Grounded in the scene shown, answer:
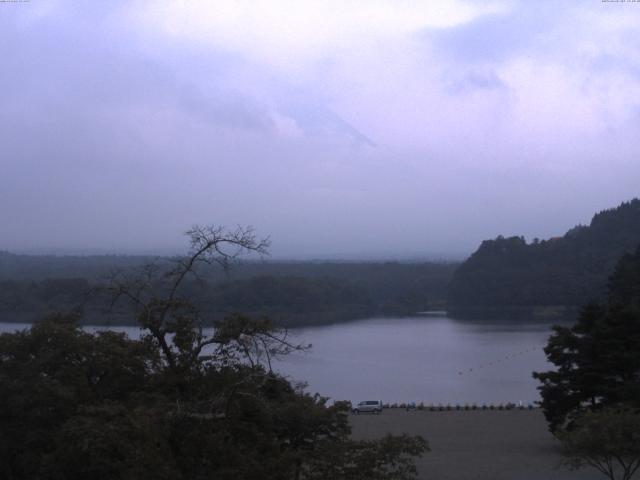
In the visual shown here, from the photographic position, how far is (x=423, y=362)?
21.6 m

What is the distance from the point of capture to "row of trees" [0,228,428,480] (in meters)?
3.55

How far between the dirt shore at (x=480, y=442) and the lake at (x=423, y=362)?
1.76m

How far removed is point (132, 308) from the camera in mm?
4551

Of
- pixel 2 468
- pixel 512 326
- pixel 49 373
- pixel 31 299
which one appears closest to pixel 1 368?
pixel 49 373

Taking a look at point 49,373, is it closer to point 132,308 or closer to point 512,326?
point 132,308

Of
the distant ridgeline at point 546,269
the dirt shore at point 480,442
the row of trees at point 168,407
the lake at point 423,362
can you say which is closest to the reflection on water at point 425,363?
the lake at point 423,362

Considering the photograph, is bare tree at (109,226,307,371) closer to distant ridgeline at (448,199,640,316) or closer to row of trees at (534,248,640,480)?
row of trees at (534,248,640,480)

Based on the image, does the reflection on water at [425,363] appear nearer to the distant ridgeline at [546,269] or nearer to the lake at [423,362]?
the lake at [423,362]

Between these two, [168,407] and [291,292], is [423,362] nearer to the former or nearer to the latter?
[291,292]

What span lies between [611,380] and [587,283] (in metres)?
29.8

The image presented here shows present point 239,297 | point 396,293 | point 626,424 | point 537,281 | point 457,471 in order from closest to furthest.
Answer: point 626,424, point 457,471, point 239,297, point 537,281, point 396,293

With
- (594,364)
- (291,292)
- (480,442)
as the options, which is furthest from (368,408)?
(291,292)

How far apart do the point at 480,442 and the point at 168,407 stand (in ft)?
23.4

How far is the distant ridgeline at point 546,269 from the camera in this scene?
38.5m
